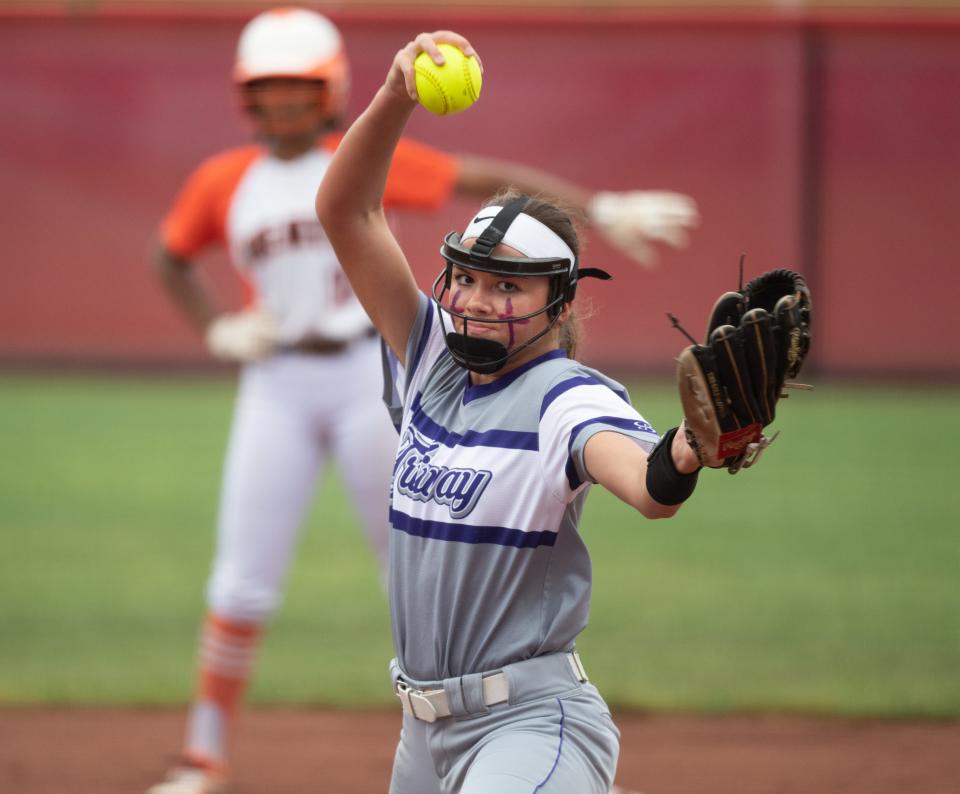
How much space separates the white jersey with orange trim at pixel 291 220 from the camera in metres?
4.20

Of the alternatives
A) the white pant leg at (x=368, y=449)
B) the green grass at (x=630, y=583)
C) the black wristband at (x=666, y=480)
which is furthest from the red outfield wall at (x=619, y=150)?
the black wristband at (x=666, y=480)

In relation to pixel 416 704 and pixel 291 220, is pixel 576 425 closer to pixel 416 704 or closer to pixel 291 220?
pixel 416 704

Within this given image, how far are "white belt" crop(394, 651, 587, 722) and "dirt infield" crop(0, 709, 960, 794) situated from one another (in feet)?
5.23

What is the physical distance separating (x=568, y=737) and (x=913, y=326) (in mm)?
10219

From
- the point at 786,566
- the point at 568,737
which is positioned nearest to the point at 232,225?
the point at 568,737

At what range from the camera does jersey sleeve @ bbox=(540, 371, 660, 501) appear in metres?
2.36

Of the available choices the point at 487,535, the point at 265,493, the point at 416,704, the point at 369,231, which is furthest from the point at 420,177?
the point at 416,704

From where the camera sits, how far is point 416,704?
257cm

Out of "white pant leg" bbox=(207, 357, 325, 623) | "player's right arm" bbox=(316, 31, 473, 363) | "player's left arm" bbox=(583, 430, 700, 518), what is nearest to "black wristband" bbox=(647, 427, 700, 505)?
"player's left arm" bbox=(583, 430, 700, 518)

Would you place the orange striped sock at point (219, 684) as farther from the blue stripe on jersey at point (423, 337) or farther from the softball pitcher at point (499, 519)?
the blue stripe on jersey at point (423, 337)

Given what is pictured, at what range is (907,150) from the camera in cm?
1207

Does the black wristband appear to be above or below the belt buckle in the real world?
above

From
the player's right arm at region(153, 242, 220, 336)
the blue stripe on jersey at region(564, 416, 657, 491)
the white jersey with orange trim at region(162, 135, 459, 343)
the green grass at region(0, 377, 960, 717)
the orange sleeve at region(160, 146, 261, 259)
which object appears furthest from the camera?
the green grass at region(0, 377, 960, 717)

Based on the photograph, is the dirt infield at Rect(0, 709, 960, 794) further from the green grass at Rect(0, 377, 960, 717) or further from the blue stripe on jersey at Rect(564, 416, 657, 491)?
the blue stripe on jersey at Rect(564, 416, 657, 491)
